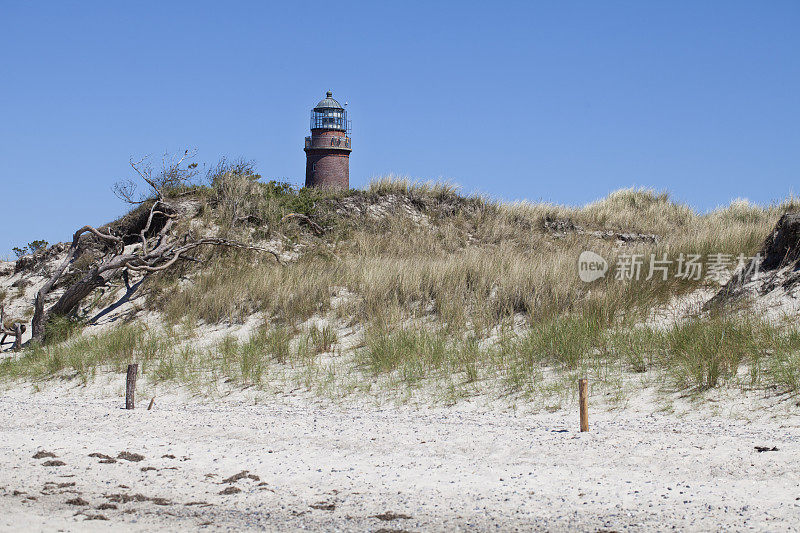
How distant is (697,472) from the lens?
17.6 ft

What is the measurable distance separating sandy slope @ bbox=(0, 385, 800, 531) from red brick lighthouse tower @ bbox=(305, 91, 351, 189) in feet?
95.7

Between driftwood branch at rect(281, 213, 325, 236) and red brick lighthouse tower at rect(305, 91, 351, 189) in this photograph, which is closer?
driftwood branch at rect(281, 213, 325, 236)

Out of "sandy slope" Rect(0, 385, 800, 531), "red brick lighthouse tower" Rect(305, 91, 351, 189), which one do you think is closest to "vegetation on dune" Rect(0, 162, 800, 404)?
"sandy slope" Rect(0, 385, 800, 531)

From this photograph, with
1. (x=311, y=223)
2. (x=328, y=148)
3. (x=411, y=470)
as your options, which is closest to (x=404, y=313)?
(x=411, y=470)

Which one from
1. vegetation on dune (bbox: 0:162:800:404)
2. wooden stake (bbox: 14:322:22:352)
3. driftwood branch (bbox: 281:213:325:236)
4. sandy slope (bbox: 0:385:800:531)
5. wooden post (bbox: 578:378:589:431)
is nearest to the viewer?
sandy slope (bbox: 0:385:800:531)

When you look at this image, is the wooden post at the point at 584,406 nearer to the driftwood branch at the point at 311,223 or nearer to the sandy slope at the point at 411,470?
the sandy slope at the point at 411,470

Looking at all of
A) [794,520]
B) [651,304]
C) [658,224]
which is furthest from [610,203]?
[794,520]

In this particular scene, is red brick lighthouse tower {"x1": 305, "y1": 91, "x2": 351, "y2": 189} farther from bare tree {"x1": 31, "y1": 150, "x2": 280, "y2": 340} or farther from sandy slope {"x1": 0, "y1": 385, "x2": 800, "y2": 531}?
sandy slope {"x1": 0, "y1": 385, "x2": 800, "y2": 531}

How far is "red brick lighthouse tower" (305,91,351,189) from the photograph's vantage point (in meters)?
36.7

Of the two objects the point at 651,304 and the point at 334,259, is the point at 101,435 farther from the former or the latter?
the point at 334,259

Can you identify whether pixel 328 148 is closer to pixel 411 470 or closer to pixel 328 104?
pixel 328 104

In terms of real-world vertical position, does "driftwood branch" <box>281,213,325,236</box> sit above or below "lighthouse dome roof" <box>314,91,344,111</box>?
below

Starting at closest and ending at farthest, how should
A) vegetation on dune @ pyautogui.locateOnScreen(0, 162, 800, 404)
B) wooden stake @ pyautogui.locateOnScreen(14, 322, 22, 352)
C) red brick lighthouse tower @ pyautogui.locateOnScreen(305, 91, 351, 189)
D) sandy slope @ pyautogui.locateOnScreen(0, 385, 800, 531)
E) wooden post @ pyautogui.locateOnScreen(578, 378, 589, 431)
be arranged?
sandy slope @ pyautogui.locateOnScreen(0, 385, 800, 531), wooden post @ pyautogui.locateOnScreen(578, 378, 589, 431), vegetation on dune @ pyautogui.locateOnScreen(0, 162, 800, 404), wooden stake @ pyautogui.locateOnScreen(14, 322, 22, 352), red brick lighthouse tower @ pyautogui.locateOnScreen(305, 91, 351, 189)

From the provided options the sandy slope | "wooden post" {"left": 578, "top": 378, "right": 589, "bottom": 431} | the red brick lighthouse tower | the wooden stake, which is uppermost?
the red brick lighthouse tower
